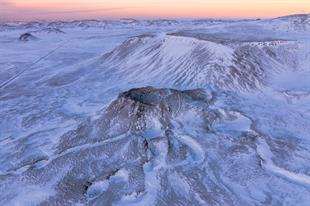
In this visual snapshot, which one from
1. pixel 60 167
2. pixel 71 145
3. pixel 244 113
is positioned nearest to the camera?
pixel 60 167

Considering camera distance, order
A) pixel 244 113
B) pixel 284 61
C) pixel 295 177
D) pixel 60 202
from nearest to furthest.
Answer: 1. pixel 60 202
2. pixel 295 177
3. pixel 244 113
4. pixel 284 61

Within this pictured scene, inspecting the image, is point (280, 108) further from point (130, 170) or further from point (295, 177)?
point (130, 170)

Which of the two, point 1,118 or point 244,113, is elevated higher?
point 244,113

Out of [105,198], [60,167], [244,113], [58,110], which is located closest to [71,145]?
[60,167]

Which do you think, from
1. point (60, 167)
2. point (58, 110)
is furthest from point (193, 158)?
point (58, 110)

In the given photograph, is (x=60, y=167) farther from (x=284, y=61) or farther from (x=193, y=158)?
(x=284, y=61)

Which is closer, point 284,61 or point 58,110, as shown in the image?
point 58,110
